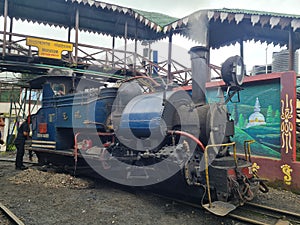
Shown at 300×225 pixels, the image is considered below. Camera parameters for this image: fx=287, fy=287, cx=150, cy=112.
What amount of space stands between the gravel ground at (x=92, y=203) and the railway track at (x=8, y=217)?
99 millimetres

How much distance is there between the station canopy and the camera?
8466mm

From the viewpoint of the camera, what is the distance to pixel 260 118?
698cm

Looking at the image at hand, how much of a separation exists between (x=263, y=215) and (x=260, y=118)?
3016 millimetres

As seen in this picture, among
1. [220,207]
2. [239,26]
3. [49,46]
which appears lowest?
[220,207]

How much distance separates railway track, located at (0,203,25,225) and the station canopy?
6264 millimetres

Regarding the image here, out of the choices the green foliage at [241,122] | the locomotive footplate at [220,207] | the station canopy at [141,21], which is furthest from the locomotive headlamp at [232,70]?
the station canopy at [141,21]

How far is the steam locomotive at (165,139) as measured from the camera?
4484 mm

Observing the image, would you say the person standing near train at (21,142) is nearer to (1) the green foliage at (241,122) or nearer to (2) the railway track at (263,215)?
(1) the green foliage at (241,122)

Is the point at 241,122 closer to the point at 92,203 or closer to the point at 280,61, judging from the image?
the point at 92,203

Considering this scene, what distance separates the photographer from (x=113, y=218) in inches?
167

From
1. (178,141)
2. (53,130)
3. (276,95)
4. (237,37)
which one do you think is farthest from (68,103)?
(237,37)

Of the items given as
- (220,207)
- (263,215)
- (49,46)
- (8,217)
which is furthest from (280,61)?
(8,217)

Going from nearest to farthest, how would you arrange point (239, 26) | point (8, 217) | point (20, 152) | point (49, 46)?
1. point (8, 217)
2. point (20, 152)
3. point (239, 26)
4. point (49, 46)

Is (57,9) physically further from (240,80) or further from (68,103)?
(240,80)
